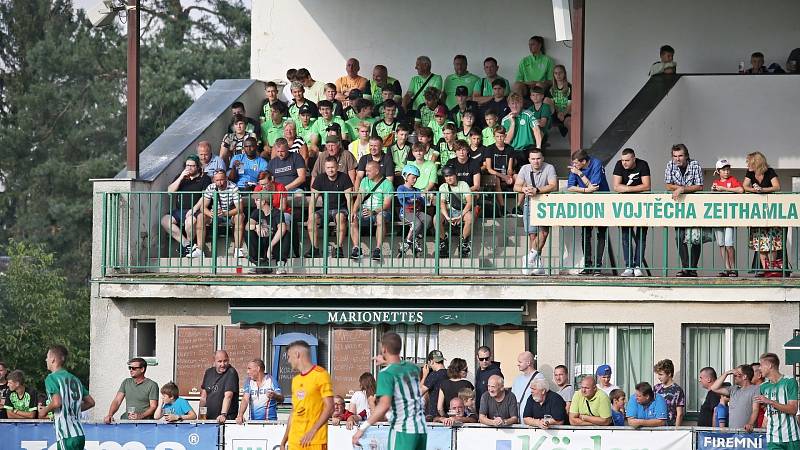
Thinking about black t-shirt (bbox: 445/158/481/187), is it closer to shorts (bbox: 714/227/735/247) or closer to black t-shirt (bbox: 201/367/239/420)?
shorts (bbox: 714/227/735/247)

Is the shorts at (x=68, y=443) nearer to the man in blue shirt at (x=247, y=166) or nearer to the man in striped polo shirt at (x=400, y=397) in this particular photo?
the man in striped polo shirt at (x=400, y=397)

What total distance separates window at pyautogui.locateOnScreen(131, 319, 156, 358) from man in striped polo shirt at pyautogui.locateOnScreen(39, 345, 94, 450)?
442 cm

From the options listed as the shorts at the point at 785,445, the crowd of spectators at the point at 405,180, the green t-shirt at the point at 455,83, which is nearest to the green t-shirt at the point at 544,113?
the crowd of spectators at the point at 405,180

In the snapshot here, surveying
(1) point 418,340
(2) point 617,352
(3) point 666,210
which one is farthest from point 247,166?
(3) point 666,210

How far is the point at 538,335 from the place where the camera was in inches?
821

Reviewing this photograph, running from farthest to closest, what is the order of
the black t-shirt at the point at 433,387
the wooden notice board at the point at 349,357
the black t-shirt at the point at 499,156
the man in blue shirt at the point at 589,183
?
the black t-shirt at the point at 499,156 < the wooden notice board at the point at 349,357 < the man in blue shirt at the point at 589,183 < the black t-shirt at the point at 433,387

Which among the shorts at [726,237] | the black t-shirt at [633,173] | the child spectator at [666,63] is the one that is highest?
the child spectator at [666,63]

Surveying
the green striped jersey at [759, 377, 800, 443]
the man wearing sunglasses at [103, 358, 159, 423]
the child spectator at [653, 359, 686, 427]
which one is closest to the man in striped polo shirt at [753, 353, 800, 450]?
the green striped jersey at [759, 377, 800, 443]

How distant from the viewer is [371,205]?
21312 mm

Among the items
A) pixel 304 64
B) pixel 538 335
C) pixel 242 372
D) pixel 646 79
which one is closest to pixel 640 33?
pixel 646 79

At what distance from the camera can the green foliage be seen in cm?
4075

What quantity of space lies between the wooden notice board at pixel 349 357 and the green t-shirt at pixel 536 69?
561 centimetres

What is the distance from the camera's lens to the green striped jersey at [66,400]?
1711 cm

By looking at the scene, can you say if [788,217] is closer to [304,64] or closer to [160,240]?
[160,240]
